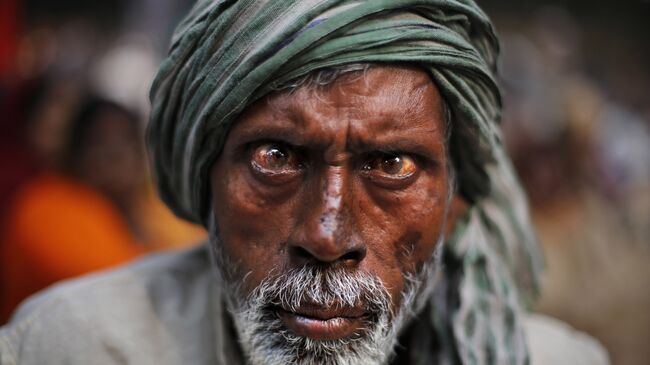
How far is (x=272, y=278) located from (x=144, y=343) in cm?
45

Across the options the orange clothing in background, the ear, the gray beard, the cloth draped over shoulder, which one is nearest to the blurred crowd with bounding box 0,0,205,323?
the orange clothing in background

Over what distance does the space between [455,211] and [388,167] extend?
40 cm

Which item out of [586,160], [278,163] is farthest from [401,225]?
[586,160]

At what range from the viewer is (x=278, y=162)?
5.00ft

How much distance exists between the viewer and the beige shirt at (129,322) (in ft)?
5.64

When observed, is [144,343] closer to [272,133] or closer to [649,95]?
[272,133]

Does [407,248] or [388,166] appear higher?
[388,166]

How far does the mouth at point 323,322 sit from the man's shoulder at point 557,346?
2.39ft

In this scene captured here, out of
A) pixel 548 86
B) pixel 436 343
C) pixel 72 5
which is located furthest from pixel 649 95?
pixel 436 343

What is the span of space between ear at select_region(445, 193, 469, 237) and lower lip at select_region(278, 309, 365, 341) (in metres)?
0.41

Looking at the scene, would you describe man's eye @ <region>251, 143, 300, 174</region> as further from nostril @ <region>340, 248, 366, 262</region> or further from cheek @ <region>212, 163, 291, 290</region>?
nostril @ <region>340, 248, 366, 262</region>

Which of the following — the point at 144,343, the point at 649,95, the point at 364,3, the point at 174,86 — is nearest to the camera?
the point at 364,3

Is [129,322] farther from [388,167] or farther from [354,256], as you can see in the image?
[388,167]

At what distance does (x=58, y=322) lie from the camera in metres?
1.76
